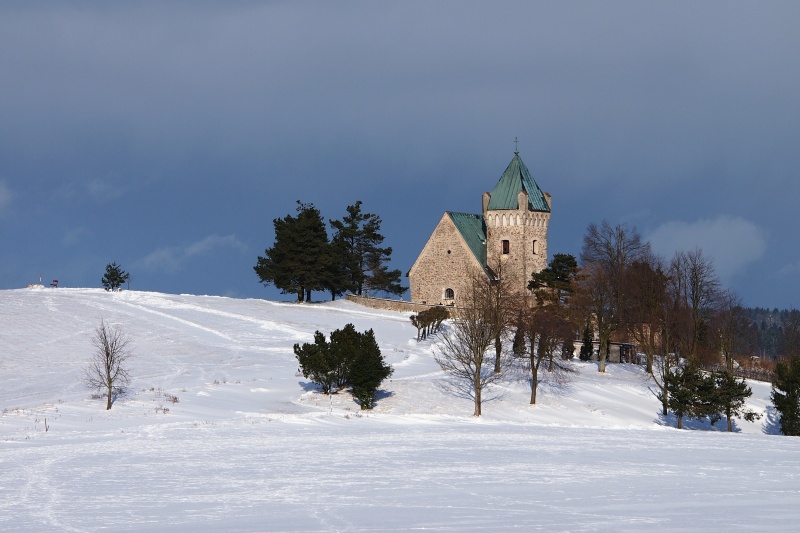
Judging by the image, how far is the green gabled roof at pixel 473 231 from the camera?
8000 cm

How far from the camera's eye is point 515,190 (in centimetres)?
8094

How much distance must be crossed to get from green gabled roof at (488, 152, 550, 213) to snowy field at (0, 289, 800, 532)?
2495cm

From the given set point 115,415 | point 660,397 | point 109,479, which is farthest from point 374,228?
point 109,479

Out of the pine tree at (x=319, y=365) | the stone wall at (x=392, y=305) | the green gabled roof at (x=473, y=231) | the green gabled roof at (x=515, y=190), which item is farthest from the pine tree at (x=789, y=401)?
the green gabled roof at (x=515, y=190)

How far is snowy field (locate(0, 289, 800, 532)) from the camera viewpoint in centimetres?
1606

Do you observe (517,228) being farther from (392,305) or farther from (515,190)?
(392,305)

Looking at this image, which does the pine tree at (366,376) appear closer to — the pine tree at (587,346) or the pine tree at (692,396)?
the pine tree at (692,396)

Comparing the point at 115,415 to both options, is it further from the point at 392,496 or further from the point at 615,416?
the point at 615,416

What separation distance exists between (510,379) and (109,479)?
31340mm

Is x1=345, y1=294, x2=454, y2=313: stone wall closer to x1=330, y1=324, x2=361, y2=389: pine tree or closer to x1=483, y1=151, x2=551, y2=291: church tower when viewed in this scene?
x1=483, y1=151, x2=551, y2=291: church tower

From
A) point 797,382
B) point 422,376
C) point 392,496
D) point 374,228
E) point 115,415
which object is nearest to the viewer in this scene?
point 392,496

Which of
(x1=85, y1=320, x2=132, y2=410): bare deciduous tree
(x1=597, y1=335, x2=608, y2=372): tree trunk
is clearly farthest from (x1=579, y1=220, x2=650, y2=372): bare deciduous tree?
(x1=85, y1=320, x2=132, y2=410): bare deciduous tree

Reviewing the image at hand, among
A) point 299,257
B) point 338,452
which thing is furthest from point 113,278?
point 338,452

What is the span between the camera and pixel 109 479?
20203mm
